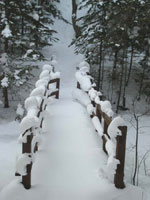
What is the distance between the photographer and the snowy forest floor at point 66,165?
12.3 feet

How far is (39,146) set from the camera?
214 inches

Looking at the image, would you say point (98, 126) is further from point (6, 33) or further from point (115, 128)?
point (6, 33)

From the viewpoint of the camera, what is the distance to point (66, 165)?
4.58 metres

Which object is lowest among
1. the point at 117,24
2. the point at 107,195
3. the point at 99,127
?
the point at 107,195

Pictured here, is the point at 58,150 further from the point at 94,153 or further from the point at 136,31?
the point at 136,31

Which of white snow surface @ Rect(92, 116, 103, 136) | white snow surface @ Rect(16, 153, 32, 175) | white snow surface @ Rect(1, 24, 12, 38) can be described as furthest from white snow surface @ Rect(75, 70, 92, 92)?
white snow surface @ Rect(16, 153, 32, 175)

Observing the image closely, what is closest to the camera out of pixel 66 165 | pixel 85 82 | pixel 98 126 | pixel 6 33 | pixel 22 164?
pixel 22 164

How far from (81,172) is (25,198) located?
1169mm

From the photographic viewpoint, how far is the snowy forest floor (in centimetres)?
374

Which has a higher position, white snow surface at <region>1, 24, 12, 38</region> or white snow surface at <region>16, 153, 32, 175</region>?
white snow surface at <region>1, 24, 12, 38</region>

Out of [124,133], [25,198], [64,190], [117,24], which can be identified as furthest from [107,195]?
[117,24]

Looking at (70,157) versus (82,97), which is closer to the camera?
(70,157)

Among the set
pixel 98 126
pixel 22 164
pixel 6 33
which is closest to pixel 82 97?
pixel 98 126

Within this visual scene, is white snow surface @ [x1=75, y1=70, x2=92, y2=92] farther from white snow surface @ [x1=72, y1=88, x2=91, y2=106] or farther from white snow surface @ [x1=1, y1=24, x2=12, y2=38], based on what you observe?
white snow surface @ [x1=1, y1=24, x2=12, y2=38]
